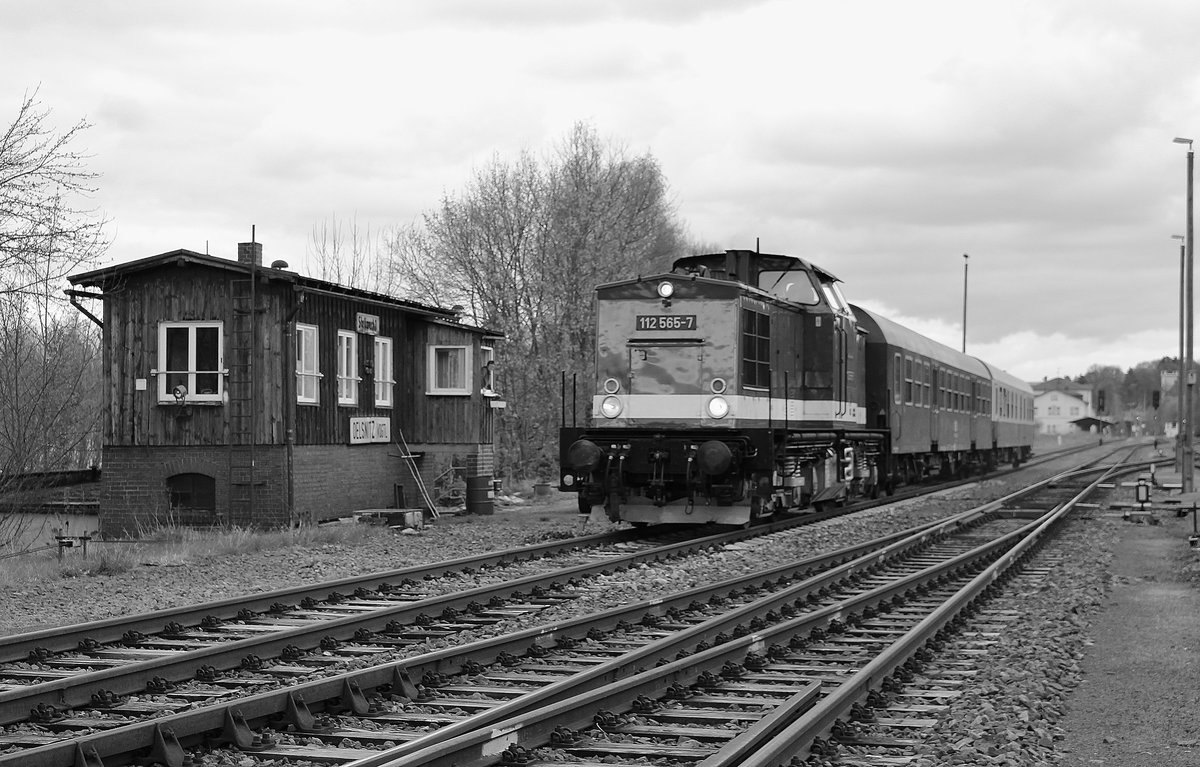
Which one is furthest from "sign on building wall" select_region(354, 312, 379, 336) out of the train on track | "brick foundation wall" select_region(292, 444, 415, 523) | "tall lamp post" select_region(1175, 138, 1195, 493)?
"tall lamp post" select_region(1175, 138, 1195, 493)

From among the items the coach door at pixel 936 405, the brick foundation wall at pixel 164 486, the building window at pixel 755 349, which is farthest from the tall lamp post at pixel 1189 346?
the brick foundation wall at pixel 164 486

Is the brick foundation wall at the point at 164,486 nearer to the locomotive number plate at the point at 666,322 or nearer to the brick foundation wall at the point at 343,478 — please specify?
the brick foundation wall at the point at 343,478

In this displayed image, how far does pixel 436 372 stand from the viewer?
26.4m

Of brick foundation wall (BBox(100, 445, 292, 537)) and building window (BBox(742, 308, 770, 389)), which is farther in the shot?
brick foundation wall (BBox(100, 445, 292, 537))

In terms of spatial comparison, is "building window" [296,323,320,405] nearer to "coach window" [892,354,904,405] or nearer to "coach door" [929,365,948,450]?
"coach window" [892,354,904,405]

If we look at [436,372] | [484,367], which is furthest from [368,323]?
[484,367]

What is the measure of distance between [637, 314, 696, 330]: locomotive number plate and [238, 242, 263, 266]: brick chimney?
736cm

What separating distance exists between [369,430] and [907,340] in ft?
36.1

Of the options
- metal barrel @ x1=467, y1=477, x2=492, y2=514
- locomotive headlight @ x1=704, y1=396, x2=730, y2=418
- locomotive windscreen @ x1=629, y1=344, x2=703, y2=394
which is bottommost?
metal barrel @ x1=467, y1=477, x2=492, y2=514

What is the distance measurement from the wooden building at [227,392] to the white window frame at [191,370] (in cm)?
2

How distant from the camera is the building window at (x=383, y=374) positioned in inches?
966

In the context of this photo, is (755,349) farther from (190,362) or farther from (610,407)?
(190,362)

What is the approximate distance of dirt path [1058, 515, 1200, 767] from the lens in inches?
263

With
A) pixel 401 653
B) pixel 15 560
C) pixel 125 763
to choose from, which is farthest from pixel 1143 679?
pixel 15 560
